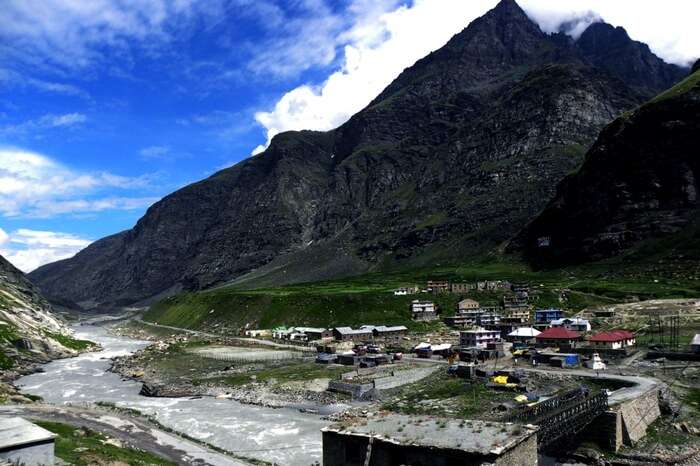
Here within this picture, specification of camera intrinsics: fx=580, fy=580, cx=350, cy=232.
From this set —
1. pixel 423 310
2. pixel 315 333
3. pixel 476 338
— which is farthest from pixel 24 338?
pixel 476 338

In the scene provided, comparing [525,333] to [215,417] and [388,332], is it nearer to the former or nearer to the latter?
[388,332]

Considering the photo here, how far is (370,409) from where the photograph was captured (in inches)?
2485

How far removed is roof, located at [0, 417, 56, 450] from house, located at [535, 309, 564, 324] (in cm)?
11011

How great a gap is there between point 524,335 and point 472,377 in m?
35.9

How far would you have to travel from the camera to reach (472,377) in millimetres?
74125

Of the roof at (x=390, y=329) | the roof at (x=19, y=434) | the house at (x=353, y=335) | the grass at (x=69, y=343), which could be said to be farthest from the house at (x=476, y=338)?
the grass at (x=69, y=343)

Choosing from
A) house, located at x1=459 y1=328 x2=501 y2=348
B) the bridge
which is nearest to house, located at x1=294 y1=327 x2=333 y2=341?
house, located at x1=459 y1=328 x2=501 y2=348

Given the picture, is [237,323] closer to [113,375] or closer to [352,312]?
[352,312]

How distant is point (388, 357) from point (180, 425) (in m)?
42.2

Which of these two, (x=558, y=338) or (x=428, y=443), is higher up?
(x=428, y=443)

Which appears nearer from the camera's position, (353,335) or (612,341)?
(612,341)

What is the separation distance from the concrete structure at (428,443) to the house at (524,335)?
80.3 metres

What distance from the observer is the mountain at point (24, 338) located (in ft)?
360

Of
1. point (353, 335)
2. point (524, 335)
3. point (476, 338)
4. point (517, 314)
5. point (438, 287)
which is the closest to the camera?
point (524, 335)
